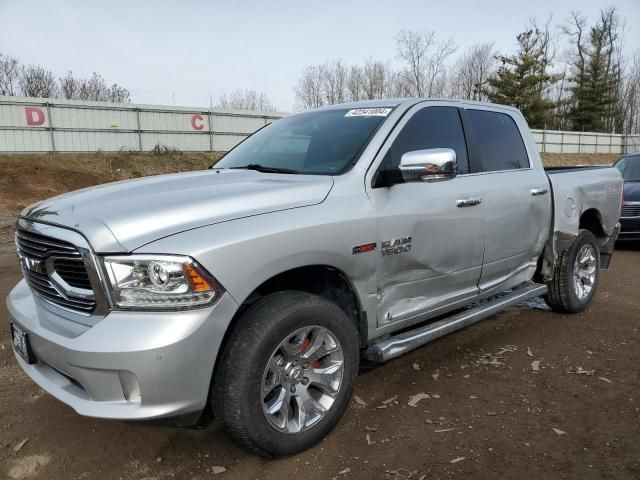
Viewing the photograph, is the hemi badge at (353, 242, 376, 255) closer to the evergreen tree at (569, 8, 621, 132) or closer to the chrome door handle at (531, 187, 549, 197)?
the chrome door handle at (531, 187, 549, 197)

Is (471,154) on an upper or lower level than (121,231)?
upper

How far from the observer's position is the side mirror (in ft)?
9.27

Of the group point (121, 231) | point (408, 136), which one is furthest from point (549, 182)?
point (121, 231)

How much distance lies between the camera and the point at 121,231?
2.20 m

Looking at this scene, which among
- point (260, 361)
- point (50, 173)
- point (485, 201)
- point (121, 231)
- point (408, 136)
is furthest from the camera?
point (50, 173)

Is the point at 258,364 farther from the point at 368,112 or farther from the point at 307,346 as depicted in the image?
the point at 368,112

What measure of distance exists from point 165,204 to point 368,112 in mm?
1644

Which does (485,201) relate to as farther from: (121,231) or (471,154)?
(121,231)

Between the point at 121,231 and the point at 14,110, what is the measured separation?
20.0 metres

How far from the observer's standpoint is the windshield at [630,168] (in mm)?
9195

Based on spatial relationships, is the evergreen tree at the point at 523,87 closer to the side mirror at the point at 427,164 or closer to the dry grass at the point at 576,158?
the dry grass at the point at 576,158

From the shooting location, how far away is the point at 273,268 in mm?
2436

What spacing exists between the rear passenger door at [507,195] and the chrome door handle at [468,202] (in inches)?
4.8

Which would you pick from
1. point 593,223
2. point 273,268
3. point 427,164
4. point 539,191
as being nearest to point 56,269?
point 273,268
